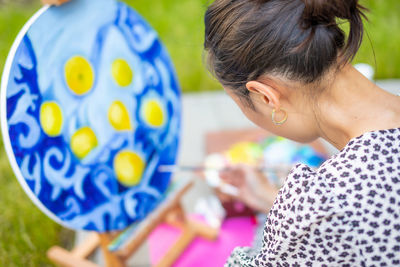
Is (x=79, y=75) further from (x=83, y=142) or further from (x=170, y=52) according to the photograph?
(x=170, y=52)

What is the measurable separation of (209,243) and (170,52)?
1.45m

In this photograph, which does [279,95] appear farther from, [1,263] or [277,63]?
[1,263]

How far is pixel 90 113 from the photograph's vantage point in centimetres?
109

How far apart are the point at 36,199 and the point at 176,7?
2410 mm

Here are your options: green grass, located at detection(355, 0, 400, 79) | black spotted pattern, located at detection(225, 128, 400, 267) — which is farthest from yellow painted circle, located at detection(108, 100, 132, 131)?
green grass, located at detection(355, 0, 400, 79)

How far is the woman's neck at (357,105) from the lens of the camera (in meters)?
0.76

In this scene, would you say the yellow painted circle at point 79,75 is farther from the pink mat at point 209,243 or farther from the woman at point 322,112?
the pink mat at point 209,243

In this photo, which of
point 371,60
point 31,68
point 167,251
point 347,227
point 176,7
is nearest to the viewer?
point 347,227

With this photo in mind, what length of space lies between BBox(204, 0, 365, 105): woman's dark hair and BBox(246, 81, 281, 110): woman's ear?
0.02 metres

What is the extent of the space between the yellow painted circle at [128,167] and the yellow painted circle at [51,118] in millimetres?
202

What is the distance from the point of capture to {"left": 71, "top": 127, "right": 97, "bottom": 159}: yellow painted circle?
105cm

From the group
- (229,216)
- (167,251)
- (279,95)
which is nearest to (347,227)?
(279,95)

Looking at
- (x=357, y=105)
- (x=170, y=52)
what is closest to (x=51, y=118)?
→ (x=357, y=105)

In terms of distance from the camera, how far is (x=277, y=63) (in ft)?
2.42
